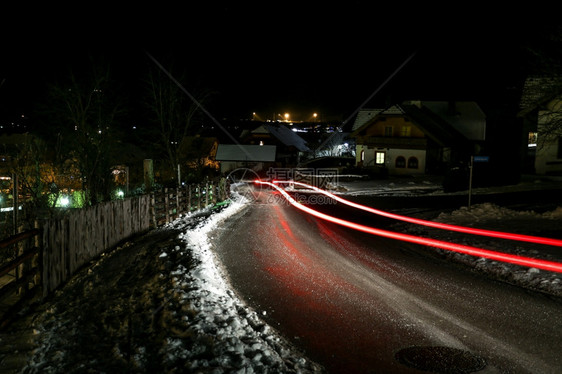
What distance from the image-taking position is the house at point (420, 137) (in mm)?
42875

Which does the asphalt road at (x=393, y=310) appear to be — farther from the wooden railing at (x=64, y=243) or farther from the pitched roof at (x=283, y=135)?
the pitched roof at (x=283, y=135)

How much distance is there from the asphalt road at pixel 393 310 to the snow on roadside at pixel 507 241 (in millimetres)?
573

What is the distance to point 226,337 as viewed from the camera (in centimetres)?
593

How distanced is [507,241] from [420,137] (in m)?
32.6

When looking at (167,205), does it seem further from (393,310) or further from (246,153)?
(246,153)

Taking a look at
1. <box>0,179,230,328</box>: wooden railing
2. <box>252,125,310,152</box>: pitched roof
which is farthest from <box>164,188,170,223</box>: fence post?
<box>252,125,310,152</box>: pitched roof

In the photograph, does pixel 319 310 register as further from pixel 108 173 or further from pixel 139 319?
pixel 108 173

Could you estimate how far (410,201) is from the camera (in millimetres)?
23703

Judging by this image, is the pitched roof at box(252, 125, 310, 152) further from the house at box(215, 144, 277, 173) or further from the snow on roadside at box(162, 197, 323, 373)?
the snow on roadside at box(162, 197, 323, 373)

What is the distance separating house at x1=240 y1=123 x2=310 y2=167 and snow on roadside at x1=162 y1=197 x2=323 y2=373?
55.7 metres

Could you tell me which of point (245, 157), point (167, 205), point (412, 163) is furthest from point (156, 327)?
point (245, 157)

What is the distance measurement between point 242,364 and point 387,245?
823 centimetres

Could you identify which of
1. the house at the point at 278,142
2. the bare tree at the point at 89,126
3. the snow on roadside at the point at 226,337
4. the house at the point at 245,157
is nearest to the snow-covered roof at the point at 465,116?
the house at the point at 245,157

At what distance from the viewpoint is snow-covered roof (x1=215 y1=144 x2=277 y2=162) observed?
199 ft
